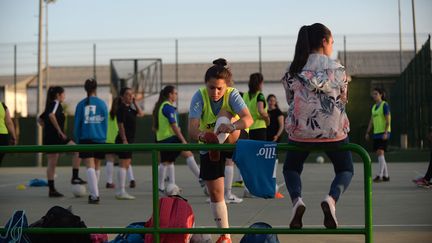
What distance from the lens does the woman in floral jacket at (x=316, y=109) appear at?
4.72 m

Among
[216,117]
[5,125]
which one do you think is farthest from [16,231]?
[5,125]

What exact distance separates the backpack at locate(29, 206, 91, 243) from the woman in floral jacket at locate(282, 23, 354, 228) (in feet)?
5.30

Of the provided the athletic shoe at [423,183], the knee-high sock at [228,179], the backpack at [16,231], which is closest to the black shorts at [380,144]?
the athletic shoe at [423,183]

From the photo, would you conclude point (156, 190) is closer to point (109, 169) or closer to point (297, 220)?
point (297, 220)

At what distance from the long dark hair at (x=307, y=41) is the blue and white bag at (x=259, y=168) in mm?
552

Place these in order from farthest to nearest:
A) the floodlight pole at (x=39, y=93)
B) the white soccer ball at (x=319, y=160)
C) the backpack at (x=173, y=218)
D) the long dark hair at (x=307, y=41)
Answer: the floodlight pole at (x=39, y=93) < the white soccer ball at (x=319, y=160) < the backpack at (x=173, y=218) < the long dark hair at (x=307, y=41)

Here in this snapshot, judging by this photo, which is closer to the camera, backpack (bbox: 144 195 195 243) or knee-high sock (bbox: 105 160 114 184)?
backpack (bbox: 144 195 195 243)

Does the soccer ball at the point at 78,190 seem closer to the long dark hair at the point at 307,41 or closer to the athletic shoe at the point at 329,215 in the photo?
the long dark hair at the point at 307,41

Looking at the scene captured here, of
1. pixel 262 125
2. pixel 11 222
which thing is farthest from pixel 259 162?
pixel 262 125

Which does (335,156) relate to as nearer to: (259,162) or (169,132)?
(259,162)

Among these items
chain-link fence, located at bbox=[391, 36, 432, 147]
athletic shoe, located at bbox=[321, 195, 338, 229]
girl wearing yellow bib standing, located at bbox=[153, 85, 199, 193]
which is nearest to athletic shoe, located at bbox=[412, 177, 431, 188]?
girl wearing yellow bib standing, located at bbox=[153, 85, 199, 193]

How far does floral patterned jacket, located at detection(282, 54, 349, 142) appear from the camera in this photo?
186 inches

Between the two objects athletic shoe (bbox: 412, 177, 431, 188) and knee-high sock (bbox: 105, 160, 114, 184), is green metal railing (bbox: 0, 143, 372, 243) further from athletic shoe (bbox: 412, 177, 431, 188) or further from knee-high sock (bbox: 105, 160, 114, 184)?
knee-high sock (bbox: 105, 160, 114, 184)

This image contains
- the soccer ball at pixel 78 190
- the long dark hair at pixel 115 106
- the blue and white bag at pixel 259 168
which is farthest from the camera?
the long dark hair at pixel 115 106
